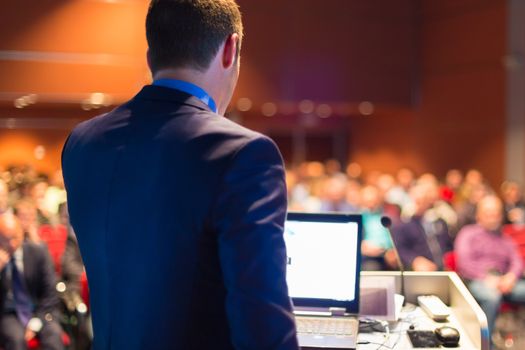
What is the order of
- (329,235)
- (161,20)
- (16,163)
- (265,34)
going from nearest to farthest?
(161,20), (329,235), (16,163), (265,34)

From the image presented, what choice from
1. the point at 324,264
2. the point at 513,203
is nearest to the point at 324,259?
the point at 324,264

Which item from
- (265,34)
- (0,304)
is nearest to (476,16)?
(265,34)

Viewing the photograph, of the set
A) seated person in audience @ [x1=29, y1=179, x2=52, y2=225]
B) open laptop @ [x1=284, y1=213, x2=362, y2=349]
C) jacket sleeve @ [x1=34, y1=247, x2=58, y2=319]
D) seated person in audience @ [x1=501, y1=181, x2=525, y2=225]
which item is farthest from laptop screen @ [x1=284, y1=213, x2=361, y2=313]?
seated person in audience @ [x1=501, y1=181, x2=525, y2=225]

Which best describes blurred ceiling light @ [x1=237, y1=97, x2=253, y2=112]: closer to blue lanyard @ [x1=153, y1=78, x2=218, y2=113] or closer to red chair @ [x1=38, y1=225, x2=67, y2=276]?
red chair @ [x1=38, y1=225, x2=67, y2=276]

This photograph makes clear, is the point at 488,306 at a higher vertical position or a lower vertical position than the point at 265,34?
lower

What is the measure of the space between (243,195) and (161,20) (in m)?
0.36

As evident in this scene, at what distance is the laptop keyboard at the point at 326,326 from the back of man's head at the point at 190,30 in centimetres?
113

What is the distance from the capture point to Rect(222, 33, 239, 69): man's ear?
43.6 inches

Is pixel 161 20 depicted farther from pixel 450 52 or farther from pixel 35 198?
pixel 450 52

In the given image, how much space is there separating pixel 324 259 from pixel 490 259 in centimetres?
386

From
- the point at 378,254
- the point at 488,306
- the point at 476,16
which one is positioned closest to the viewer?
the point at 488,306

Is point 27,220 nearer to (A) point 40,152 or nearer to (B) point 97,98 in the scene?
(A) point 40,152

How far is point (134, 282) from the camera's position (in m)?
1.02

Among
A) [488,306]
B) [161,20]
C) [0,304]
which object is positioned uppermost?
[161,20]
